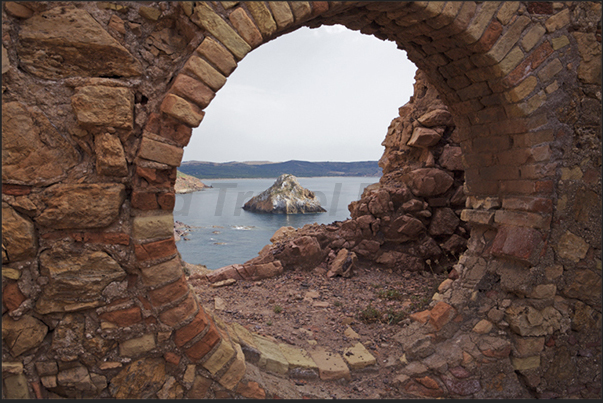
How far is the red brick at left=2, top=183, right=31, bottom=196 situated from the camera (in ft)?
5.74

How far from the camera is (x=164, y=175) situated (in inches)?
79.5

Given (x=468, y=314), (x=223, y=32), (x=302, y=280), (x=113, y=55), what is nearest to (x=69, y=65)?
(x=113, y=55)

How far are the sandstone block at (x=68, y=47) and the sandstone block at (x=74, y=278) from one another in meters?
0.97

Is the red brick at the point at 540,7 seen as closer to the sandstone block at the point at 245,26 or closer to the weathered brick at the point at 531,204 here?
the weathered brick at the point at 531,204

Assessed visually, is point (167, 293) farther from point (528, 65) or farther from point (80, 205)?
point (528, 65)

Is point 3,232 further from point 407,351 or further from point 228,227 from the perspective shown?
point 228,227

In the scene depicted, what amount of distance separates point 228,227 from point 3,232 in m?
9.37

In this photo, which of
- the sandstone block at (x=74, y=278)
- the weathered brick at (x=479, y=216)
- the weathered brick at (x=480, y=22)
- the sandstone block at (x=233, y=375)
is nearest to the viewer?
the sandstone block at (x=74, y=278)

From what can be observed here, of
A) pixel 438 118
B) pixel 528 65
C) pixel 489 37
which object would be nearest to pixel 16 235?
pixel 489 37

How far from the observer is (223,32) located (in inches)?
77.6

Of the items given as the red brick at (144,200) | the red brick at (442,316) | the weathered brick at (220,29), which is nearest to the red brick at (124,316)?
the red brick at (144,200)

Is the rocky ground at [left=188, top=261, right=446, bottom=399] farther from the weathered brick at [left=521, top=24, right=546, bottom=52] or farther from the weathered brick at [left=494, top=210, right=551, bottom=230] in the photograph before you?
the weathered brick at [left=521, top=24, right=546, bottom=52]

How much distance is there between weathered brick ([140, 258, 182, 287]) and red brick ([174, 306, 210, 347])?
12.4 inches

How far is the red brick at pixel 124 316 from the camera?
197cm
